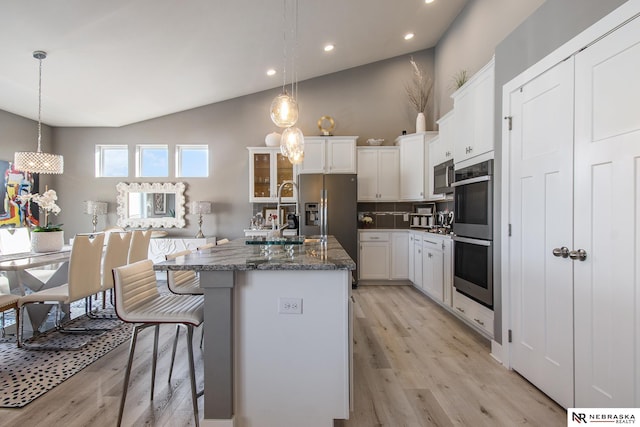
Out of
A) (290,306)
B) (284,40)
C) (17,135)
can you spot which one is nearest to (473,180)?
(290,306)

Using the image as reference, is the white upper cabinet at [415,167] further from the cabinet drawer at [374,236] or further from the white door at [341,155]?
the white door at [341,155]

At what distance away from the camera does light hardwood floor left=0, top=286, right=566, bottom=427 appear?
5.38 feet

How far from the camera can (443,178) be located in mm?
3814

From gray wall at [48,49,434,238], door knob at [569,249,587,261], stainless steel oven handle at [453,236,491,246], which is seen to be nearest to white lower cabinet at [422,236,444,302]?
stainless steel oven handle at [453,236,491,246]

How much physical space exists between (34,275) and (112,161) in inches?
111

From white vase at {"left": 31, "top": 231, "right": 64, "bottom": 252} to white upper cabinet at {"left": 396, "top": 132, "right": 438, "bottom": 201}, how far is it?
4588 millimetres

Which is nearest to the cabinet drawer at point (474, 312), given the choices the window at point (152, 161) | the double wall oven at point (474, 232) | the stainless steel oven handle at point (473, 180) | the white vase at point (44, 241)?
the double wall oven at point (474, 232)

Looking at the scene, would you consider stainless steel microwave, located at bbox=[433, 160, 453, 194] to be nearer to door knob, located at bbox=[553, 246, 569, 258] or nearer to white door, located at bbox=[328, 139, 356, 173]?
white door, located at bbox=[328, 139, 356, 173]

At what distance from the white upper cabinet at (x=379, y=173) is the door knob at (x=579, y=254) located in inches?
128

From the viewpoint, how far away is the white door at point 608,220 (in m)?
1.32

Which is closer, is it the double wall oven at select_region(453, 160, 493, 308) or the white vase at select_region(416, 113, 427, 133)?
the double wall oven at select_region(453, 160, 493, 308)

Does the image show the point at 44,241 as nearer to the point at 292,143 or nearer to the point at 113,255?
the point at 113,255

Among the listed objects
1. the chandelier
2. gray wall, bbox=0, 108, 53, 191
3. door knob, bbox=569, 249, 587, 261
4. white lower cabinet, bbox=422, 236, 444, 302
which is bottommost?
white lower cabinet, bbox=422, 236, 444, 302

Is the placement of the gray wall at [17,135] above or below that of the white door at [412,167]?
above
